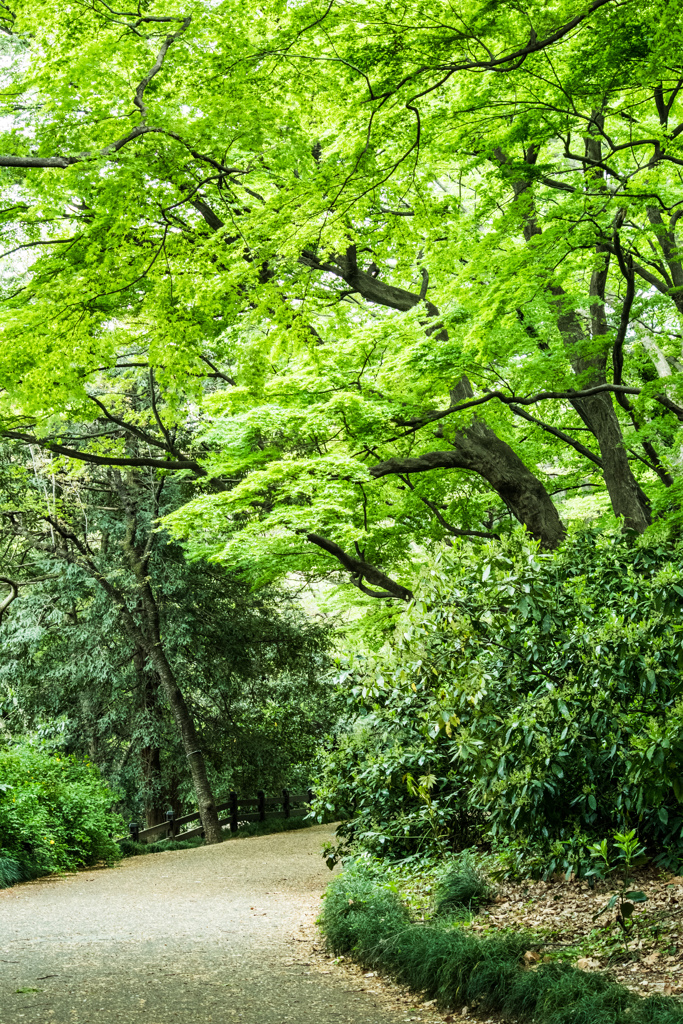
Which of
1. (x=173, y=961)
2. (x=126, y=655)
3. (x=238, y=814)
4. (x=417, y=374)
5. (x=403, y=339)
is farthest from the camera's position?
(x=238, y=814)

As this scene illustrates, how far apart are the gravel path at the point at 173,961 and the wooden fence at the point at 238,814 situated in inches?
259

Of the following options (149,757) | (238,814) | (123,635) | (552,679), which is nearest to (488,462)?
(552,679)

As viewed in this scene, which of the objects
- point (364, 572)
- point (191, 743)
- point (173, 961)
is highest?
point (364, 572)

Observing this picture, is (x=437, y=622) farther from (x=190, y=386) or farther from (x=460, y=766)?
(x=190, y=386)

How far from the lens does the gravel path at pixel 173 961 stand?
4.20 metres

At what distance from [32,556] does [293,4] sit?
47.6ft

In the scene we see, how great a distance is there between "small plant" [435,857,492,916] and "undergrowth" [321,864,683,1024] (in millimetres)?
244

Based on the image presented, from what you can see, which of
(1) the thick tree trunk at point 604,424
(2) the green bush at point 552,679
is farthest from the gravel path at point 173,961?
(1) the thick tree trunk at point 604,424

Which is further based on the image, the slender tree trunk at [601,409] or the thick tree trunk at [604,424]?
the thick tree trunk at [604,424]

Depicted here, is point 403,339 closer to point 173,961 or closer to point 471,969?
point 173,961

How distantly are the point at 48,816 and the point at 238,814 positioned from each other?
25.5 ft

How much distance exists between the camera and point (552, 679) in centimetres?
Result: 522

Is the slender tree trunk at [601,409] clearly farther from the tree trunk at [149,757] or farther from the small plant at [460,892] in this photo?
the tree trunk at [149,757]

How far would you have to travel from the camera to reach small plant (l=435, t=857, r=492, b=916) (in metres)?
5.15
